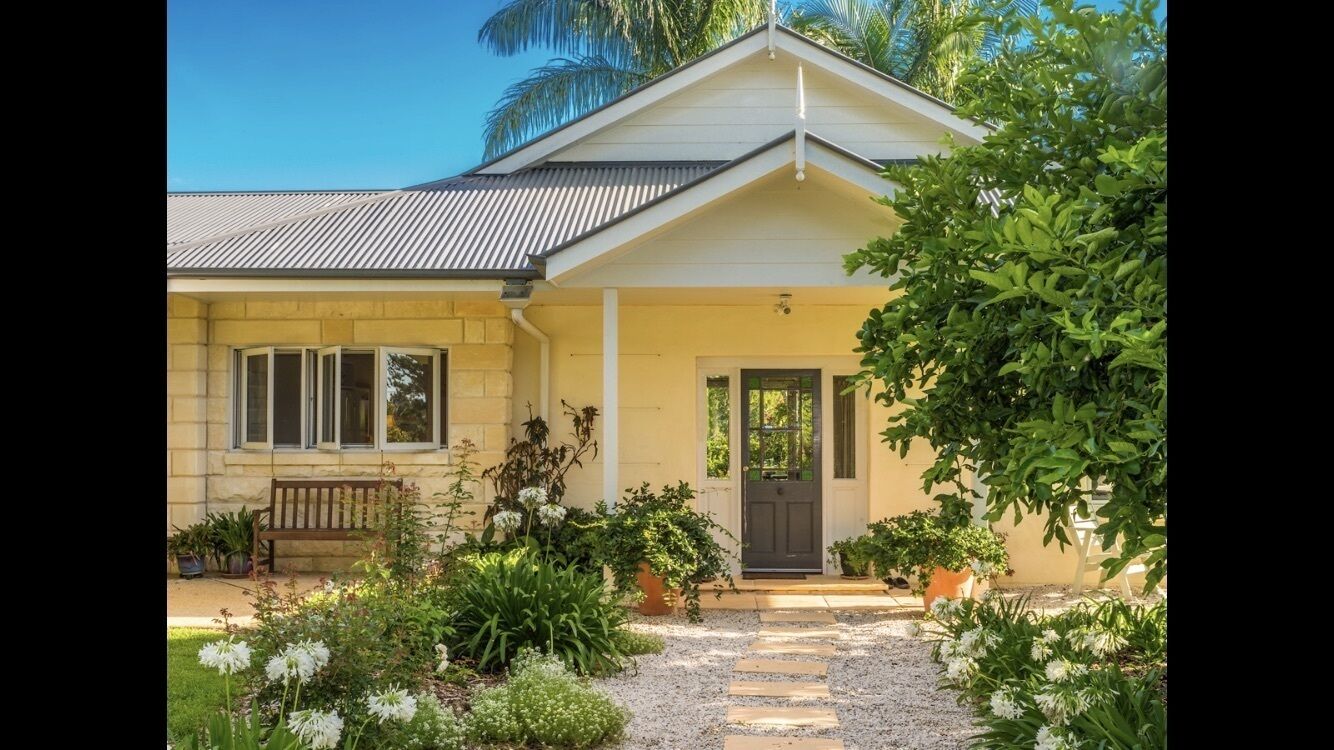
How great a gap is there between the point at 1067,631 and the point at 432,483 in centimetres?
743

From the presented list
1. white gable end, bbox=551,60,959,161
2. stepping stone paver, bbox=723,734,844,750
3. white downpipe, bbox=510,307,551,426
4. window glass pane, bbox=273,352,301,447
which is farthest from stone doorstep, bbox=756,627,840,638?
white gable end, bbox=551,60,959,161

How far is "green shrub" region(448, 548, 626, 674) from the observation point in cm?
725

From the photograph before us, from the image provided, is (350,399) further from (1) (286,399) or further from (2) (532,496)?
(2) (532,496)

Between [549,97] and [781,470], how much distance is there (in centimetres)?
1289

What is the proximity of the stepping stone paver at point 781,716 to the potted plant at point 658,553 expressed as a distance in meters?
2.53

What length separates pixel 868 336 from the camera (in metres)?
5.14

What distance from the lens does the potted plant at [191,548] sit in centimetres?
1124

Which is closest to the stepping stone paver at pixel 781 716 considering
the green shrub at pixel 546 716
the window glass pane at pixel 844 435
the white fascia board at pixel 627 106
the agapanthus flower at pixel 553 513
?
the green shrub at pixel 546 716

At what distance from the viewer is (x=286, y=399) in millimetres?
11922

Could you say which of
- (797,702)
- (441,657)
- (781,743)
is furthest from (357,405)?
(781,743)

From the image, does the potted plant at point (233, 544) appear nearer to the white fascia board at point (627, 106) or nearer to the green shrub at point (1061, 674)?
the white fascia board at point (627, 106)
